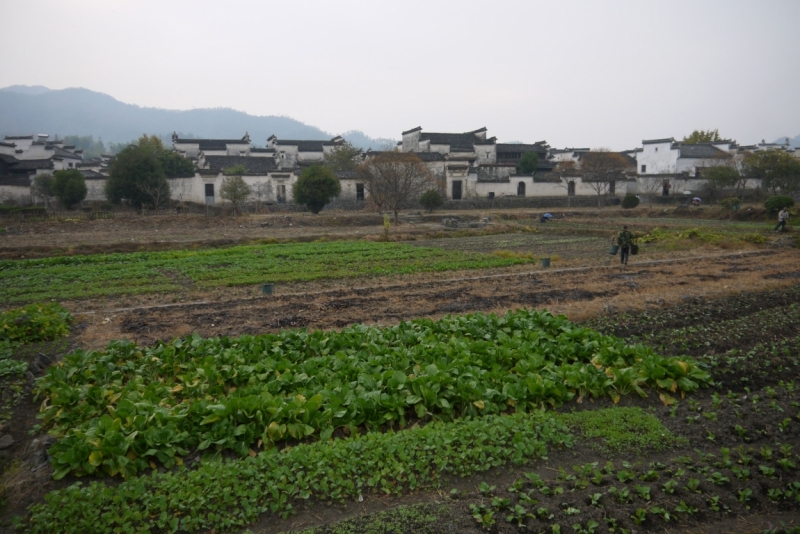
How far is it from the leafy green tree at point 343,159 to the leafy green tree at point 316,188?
40.3 feet

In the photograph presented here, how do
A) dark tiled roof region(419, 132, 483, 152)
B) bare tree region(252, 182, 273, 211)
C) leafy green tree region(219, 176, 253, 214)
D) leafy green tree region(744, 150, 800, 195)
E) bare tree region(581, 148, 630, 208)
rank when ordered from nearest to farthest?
leafy green tree region(219, 176, 253, 214), leafy green tree region(744, 150, 800, 195), bare tree region(252, 182, 273, 211), bare tree region(581, 148, 630, 208), dark tiled roof region(419, 132, 483, 152)

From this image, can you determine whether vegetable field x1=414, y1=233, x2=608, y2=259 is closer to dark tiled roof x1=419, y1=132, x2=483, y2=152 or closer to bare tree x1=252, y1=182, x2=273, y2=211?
bare tree x1=252, y1=182, x2=273, y2=211

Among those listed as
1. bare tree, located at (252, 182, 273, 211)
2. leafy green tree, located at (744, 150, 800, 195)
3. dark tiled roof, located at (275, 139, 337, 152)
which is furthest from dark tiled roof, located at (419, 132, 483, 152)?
leafy green tree, located at (744, 150, 800, 195)

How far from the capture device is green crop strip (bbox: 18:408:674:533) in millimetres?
4301

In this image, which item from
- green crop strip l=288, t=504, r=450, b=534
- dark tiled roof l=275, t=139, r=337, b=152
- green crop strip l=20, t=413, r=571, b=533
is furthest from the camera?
dark tiled roof l=275, t=139, r=337, b=152

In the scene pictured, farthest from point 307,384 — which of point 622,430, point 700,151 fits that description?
point 700,151

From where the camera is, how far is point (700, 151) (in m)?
50.1

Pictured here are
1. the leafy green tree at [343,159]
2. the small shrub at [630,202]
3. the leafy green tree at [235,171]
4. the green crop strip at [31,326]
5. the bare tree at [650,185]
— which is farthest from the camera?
the leafy green tree at [343,159]

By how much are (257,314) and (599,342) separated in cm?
647

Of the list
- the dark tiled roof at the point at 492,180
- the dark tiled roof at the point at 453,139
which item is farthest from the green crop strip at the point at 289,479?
the dark tiled roof at the point at 453,139

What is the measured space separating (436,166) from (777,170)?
23.8 m

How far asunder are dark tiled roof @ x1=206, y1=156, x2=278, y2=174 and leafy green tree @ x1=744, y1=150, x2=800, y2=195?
1381 inches

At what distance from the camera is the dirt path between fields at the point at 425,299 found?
10.1 m

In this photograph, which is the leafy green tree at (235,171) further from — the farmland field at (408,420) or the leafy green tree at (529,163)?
the farmland field at (408,420)
